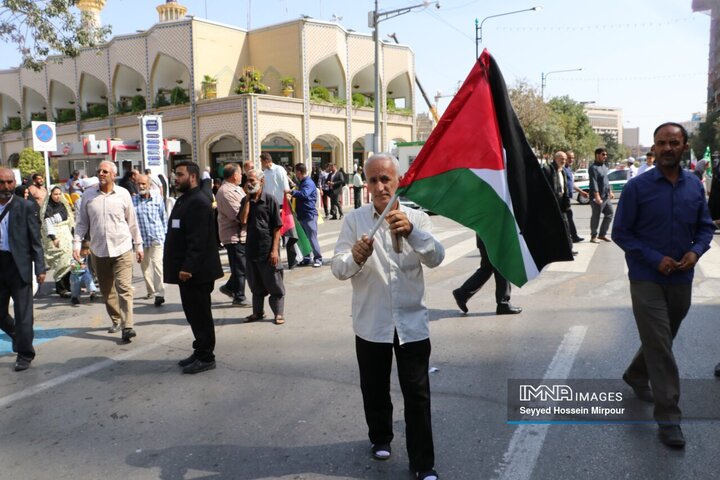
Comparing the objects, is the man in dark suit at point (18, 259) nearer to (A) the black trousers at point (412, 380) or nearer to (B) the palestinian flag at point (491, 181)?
(A) the black trousers at point (412, 380)

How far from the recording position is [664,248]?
144 inches

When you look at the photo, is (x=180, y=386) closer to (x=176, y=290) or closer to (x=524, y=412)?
(x=524, y=412)

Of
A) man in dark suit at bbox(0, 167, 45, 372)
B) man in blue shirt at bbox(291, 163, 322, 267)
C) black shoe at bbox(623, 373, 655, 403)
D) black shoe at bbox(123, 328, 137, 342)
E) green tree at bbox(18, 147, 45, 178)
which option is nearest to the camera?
black shoe at bbox(623, 373, 655, 403)

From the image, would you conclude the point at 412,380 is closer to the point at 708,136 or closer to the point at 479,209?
the point at 479,209

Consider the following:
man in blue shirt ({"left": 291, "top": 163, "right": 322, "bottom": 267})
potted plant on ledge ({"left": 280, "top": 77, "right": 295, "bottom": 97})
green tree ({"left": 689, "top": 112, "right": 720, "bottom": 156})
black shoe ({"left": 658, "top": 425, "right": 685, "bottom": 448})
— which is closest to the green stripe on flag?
black shoe ({"left": 658, "top": 425, "right": 685, "bottom": 448})

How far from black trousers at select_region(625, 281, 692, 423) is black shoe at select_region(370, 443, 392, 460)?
169 cm

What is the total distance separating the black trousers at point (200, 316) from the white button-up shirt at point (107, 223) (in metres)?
1.48

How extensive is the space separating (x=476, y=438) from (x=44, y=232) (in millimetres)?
7335

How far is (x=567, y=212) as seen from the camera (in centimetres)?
1111

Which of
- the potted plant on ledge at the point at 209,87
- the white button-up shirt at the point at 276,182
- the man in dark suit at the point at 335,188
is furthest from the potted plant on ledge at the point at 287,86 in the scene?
the white button-up shirt at the point at 276,182

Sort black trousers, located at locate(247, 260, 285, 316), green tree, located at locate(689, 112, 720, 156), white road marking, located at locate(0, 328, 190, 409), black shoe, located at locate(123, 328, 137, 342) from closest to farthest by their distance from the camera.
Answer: white road marking, located at locate(0, 328, 190, 409)
black shoe, located at locate(123, 328, 137, 342)
black trousers, located at locate(247, 260, 285, 316)
green tree, located at locate(689, 112, 720, 156)

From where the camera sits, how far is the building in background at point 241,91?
30.1 metres

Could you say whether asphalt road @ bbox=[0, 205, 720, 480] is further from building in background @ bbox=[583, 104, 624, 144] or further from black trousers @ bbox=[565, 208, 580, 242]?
building in background @ bbox=[583, 104, 624, 144]

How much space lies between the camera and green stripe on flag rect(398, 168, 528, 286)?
317 centimetres
